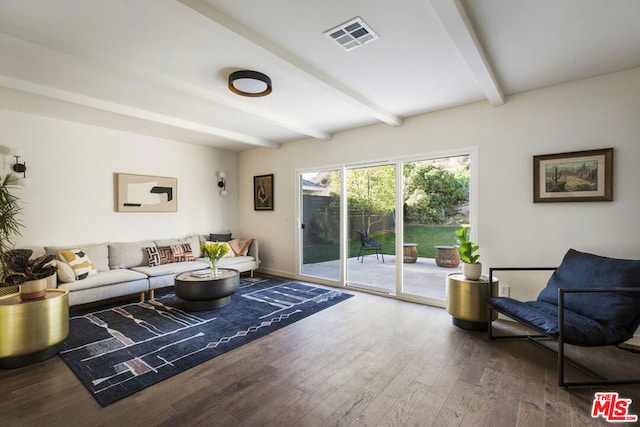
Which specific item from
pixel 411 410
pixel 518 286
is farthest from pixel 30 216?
pixel 518 286

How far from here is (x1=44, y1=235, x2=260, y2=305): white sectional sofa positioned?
3.53 metres

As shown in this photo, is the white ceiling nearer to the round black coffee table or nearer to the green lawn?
the green lawn

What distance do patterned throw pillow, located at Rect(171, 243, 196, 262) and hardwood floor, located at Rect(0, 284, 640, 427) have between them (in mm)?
2404

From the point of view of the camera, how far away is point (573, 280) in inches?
103

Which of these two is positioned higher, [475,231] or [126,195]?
[126,195]

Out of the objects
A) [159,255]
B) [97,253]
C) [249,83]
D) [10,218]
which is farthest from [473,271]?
[10,218]

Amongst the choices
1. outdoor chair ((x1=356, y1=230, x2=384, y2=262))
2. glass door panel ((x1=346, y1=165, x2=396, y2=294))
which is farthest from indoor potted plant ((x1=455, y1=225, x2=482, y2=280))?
outdoor chair ((x1=356, y1=230, x2=384, y2=262))

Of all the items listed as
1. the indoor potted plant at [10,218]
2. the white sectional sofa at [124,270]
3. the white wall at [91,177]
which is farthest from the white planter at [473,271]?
the indoor potted plant at [10,218]

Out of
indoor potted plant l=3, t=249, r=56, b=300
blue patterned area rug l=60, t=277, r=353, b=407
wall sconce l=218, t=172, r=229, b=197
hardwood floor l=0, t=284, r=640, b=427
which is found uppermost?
wall sconce l=218, t=172, r=229, b=197

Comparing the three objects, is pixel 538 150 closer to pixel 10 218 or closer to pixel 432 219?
pixel 432 219

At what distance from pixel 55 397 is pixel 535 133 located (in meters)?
4.73

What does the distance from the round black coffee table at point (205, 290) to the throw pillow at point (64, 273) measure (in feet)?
3.88

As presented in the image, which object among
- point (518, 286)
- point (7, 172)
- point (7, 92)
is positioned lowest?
point (518, 286)

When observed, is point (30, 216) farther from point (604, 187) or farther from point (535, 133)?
point (604, 187)
